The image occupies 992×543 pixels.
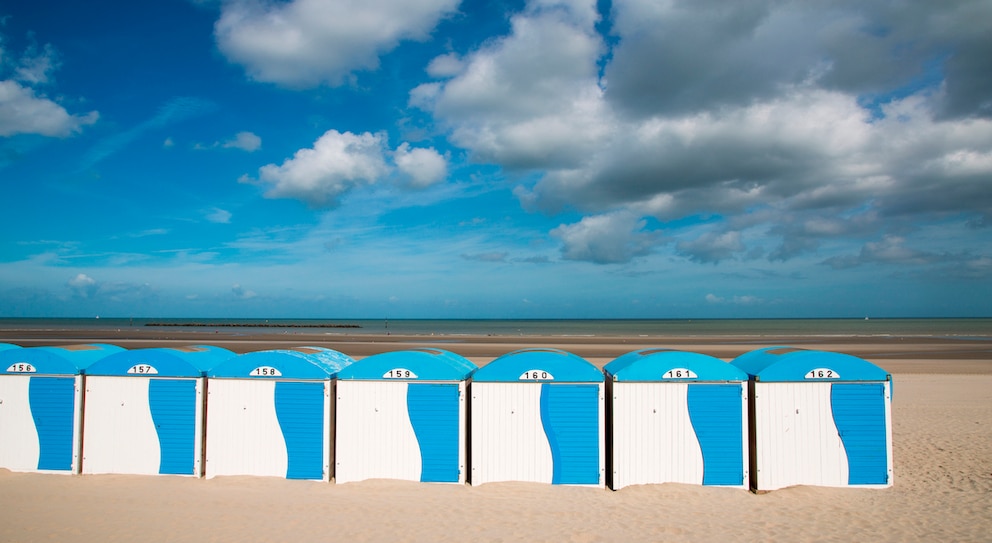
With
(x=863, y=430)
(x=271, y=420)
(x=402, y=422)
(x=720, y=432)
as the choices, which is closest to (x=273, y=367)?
(x=271, y=420)

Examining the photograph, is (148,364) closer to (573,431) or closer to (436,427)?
(436,427)

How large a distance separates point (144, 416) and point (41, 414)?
1.56 meters

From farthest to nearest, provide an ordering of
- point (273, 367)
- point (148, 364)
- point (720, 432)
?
1. point (148, 364)
2. point (273, 367)
3. point (720, 432)

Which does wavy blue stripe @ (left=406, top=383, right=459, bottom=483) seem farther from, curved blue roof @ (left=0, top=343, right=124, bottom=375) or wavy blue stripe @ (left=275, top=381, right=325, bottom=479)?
curved blue roof @ (left=0, top=343, right=124, bottom=375)

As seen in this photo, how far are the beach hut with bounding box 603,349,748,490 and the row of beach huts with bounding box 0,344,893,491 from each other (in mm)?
18

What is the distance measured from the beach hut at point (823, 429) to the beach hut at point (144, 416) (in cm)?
776

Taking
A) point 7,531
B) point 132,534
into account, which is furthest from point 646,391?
point 7,531

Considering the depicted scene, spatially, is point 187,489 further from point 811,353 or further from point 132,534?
point 811,353

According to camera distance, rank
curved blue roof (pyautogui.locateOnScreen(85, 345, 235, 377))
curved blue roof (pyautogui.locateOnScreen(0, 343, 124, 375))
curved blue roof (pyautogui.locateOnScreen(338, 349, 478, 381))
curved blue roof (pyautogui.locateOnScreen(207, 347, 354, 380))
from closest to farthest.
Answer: curved blue roof (pyautogui.locateOnScreen(338, 349, 478, 381)), curved blue roof (pyautogui.locateOnScreen(207, 347, 354, 380)), curved blue roof (pyautogui.locateOnScreen(85, 345, 235, 377)), curved blue roof (pyautogui.locateOnScreen(0, 343, 124, 375))

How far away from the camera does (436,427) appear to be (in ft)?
26.0

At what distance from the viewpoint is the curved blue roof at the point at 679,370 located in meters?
7.79

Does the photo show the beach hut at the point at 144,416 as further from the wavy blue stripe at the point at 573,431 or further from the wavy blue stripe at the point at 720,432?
the wavy blue stripe at the point at 720,432

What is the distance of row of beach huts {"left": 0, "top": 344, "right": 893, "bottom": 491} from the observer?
7.74 meters

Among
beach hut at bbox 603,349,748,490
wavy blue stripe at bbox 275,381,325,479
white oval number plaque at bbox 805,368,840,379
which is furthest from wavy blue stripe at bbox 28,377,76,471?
white oval number plaque at bbox 805,368,840,379
